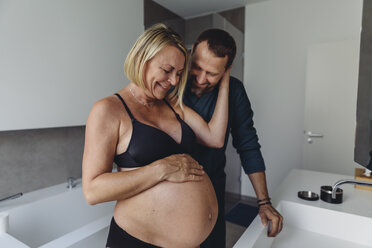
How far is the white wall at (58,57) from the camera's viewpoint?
3.77 feet

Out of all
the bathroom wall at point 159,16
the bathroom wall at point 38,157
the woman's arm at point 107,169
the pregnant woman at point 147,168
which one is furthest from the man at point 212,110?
the bathroom wall at point 159,16

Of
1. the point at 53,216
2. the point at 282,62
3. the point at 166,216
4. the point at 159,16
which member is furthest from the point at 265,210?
the point at 159,16

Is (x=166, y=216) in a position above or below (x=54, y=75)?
below

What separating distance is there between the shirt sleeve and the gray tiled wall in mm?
1261

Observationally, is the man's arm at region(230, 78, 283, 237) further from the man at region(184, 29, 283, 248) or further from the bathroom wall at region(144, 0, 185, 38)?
the bathroom wall at region(144, 0, 185, 38)

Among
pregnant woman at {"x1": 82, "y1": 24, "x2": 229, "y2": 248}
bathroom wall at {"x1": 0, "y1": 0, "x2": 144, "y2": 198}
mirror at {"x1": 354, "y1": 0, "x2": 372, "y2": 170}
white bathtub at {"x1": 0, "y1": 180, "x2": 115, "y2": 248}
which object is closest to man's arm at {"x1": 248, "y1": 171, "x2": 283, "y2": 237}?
pregnant woman at {"x1": 82, "y1": 24, "x2": 229, "y2": 248}

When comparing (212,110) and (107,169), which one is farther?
(212,110)

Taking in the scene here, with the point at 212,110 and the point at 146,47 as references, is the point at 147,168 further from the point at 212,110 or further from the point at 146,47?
the point at 212,110

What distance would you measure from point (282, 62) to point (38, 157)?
2.49 m

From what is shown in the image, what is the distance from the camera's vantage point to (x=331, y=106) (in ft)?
7.86

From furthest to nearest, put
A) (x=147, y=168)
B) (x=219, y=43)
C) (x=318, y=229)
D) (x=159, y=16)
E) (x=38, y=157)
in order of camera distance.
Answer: (x=159, y=16) < (x=38, y=157) < (x=318, y=229) < (x=219, y=43) < (x=147, y=168)

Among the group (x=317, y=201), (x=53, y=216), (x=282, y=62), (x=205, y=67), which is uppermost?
(x=282, y=62)

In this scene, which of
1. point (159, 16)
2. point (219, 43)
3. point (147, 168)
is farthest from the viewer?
point (159, 16)

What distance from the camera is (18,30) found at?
1162 millimetres
